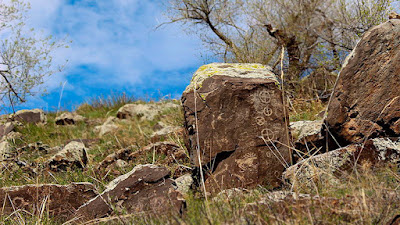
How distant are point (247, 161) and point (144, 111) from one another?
8.82 meters

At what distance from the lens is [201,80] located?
3803 millimetres

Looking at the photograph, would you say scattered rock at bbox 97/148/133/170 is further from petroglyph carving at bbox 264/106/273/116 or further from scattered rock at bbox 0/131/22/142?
scattered rock at bbox 0/131/22/142

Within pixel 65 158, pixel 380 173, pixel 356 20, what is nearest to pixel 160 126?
pixel 65 158

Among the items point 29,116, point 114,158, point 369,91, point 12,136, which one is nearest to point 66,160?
point 114,158

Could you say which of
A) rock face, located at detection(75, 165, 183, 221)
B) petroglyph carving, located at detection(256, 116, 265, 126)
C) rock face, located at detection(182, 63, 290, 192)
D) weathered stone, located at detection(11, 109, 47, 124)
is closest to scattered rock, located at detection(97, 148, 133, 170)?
rock face, located at detection(75, 165, 183, 221)

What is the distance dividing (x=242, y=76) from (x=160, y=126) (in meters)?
5.58

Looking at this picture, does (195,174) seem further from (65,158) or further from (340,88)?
(65,158)

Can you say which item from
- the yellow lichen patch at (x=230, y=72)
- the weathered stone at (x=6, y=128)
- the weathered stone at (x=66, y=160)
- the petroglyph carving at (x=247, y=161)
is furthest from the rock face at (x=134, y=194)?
the weathered stone at (x=6, y=128)

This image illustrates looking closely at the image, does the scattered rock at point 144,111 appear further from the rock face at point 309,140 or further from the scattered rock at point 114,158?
the rock face at point 309,140

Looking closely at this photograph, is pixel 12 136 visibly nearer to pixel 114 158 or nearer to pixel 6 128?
pixel 6 128

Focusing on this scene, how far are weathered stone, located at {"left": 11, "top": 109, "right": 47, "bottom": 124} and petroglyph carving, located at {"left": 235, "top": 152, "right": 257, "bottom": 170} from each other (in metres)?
10.3

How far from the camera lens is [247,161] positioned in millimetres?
3514

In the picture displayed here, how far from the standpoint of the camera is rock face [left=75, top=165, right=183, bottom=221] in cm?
308

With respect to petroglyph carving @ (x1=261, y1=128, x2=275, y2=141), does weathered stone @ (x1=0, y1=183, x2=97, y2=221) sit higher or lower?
higher
